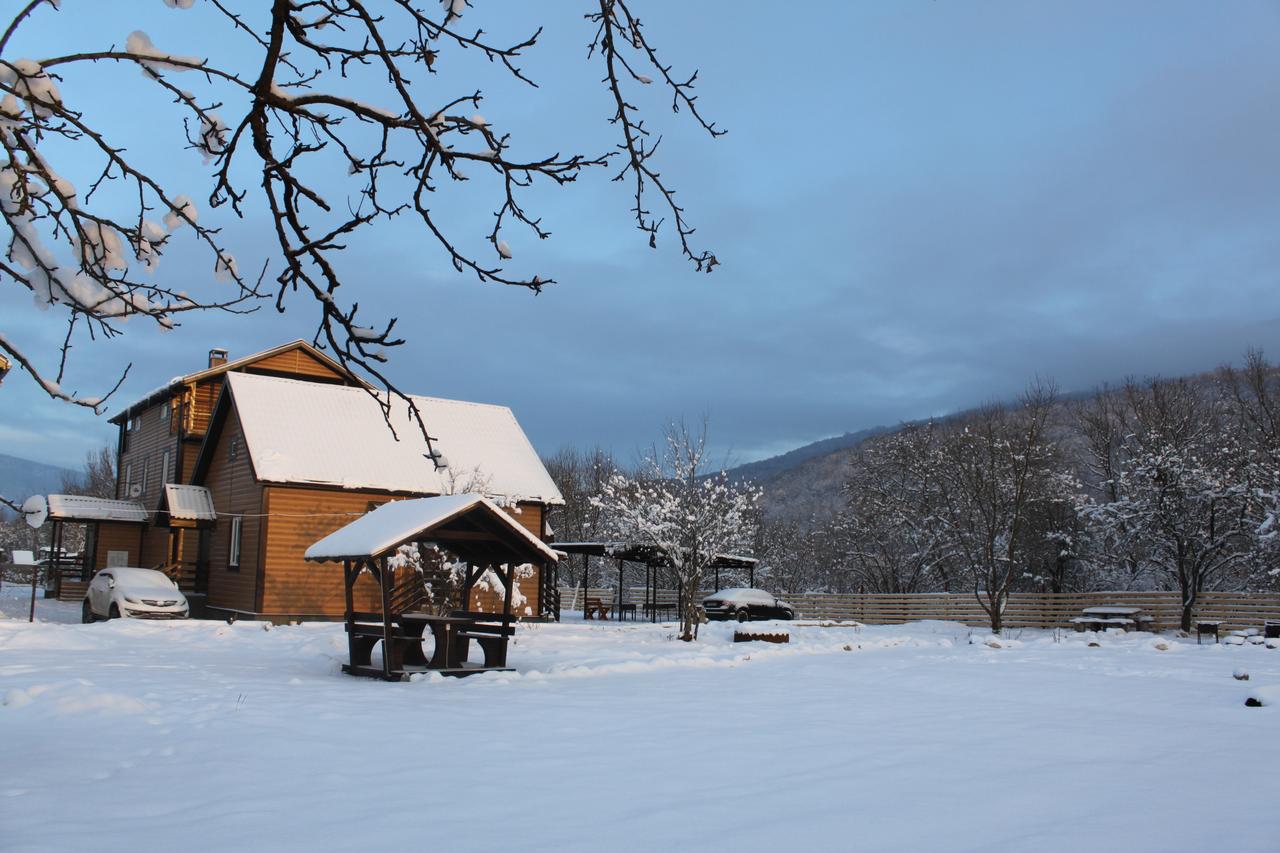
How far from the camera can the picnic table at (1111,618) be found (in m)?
26.1

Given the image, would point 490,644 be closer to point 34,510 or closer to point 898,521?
point 34,510

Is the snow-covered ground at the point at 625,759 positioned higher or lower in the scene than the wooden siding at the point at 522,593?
lower

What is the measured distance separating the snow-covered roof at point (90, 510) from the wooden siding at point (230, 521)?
2.80m

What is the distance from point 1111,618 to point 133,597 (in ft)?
81.0

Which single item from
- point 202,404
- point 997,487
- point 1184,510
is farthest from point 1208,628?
point 202,404

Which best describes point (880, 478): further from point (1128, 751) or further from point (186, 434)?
point (1128, 751)

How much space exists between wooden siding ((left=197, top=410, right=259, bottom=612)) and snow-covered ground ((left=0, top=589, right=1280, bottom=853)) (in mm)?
9014

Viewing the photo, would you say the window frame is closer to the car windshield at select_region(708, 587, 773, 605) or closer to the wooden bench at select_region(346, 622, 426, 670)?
the wooden bench at select_region(346, 622, 426, 670)

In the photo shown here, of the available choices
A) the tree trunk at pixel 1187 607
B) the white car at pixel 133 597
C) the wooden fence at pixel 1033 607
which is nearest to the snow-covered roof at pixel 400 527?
the white car at pixel 133 597

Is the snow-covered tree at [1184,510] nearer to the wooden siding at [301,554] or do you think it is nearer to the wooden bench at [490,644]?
the wooden bench at [490,644]

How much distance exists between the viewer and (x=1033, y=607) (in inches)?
1188

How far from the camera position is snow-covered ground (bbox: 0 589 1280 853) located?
548cm

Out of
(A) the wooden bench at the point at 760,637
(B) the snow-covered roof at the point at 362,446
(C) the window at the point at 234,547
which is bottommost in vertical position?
(A) the wooden bench at the point at 760,637

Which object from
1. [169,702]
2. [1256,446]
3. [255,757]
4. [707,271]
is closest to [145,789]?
[255,757]
